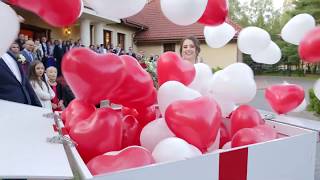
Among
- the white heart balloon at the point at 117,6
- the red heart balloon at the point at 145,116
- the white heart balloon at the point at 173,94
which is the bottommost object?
the red heart balloon at the point at 145,116

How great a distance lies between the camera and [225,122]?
2.76 meters

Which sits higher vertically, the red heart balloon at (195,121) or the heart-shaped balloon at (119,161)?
the red heart balloon at (195,121)

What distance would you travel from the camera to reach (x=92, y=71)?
6.11 feet

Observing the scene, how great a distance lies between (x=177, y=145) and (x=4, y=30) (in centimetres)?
90

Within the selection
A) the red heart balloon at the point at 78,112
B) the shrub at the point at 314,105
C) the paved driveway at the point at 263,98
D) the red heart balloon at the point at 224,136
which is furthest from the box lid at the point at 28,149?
the shrub at the point at 314,105

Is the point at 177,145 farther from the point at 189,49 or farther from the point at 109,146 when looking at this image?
the point at 189,49

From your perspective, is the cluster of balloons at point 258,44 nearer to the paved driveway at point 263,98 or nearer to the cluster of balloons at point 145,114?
the cluster of balloons at point 145,114

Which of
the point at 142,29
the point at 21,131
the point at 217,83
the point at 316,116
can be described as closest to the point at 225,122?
the point at 217,83

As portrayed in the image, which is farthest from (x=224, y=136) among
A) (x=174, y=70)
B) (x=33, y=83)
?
(x=33, y=83)

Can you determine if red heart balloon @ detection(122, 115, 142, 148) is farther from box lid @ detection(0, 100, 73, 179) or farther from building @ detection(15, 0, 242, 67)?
building @ detection(15, 0, 242, 67)

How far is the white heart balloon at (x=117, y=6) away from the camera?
187cm

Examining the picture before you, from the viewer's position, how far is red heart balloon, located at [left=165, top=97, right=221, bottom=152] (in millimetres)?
1928

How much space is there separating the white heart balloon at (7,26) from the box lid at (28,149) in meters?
0.34

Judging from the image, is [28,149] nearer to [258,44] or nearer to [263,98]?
[258,44]
